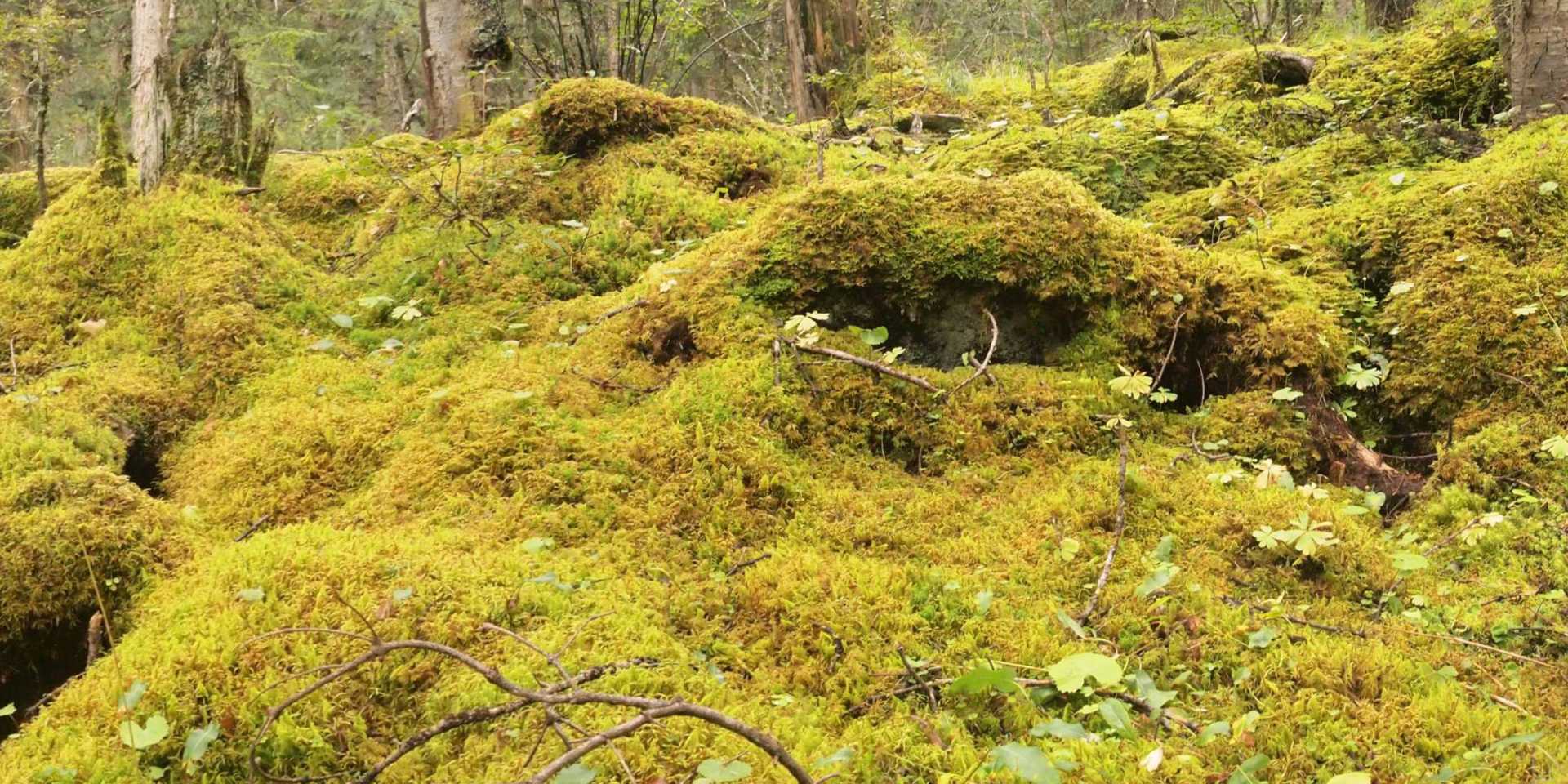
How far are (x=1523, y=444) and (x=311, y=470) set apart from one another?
4683 mm

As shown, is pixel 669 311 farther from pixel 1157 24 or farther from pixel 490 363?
pixel 1157 24

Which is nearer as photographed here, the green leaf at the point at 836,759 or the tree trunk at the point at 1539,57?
the green leaf at the point at 836,759

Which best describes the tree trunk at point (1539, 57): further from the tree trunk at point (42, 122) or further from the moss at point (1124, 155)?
the tree trunk at point (42, 122)

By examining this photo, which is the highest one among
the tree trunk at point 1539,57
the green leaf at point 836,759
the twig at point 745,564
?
the tree trunk at point 1539,57

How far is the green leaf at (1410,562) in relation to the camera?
105 inches

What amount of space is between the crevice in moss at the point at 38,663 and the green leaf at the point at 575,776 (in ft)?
6.94

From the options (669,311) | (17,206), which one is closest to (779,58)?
(17,206)

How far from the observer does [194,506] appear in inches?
136

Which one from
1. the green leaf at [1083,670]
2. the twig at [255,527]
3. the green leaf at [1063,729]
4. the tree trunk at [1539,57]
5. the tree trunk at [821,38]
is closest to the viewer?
the green leaf at [1083,670]

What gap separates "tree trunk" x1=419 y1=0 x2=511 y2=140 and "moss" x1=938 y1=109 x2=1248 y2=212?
4.93 metres

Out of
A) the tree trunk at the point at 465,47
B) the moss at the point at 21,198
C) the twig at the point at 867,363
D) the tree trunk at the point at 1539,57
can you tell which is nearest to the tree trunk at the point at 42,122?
the moss at the point at 21,198

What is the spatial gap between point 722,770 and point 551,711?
1.32 ft

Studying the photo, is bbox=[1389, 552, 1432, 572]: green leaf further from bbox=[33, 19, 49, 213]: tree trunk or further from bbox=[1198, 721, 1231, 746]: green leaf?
bbox=[33, 19, 49, 213]: tree trunk

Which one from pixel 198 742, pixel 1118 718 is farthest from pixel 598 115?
pixel 1118 718
